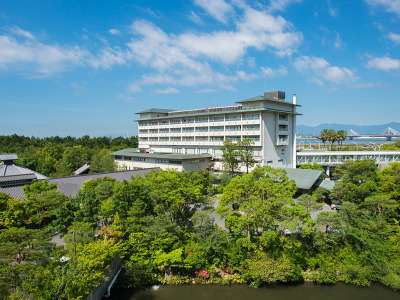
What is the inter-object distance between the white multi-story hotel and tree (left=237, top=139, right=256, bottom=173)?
2715 millimetres

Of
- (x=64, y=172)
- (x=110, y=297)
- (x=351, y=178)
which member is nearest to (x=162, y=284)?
(x=110, y=297)

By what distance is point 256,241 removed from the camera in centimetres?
1939

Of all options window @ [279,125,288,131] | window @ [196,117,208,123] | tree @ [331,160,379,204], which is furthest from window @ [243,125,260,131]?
tree @ [331,160,379,204]

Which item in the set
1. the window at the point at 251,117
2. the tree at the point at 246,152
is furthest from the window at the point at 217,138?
the tree at the point at 246,152

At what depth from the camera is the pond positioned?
55.1 ft

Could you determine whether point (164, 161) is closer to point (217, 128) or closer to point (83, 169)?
point (217, 128)

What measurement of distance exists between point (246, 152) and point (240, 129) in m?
6.55

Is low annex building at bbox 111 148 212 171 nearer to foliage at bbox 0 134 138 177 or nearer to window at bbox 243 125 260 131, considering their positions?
foliage at bbox 0 134 138 177

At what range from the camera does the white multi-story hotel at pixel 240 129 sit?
132ft

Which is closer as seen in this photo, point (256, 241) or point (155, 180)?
point (256, 241)

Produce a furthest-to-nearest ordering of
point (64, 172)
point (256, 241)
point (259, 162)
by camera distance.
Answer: point (64, 172) → point (259, 162) → point (256, 241)

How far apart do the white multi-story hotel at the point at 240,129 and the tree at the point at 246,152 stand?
2.72 m

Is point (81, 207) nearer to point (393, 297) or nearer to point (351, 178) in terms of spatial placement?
point (393, 297)

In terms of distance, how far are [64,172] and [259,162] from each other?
31.6m
